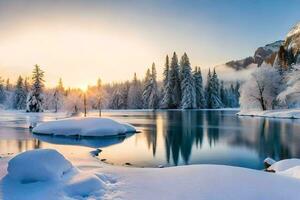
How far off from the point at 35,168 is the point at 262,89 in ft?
171

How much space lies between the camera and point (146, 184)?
8.22 meters

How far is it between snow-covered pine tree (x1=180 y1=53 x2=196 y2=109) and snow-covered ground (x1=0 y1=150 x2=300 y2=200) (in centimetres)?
7352

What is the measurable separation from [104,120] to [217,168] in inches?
807

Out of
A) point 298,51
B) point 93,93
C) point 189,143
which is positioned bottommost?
point 189,143

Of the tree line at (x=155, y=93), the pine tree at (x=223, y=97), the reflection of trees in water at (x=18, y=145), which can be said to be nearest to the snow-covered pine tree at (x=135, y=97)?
the tree line at (x=155, y=93)

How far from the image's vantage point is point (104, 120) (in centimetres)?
2850

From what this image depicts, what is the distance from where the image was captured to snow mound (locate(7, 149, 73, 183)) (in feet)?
28.0

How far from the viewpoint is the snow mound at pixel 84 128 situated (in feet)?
87.1

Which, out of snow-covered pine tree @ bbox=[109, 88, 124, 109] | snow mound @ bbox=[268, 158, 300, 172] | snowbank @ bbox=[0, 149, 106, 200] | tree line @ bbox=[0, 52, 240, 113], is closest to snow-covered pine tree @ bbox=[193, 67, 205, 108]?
tree line @ bbox=[0, 52, 240, 113]

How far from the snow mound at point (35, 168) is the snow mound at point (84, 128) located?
17.3 m

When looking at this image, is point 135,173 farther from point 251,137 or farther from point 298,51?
point 298,51

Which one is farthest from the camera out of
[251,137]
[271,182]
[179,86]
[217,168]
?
[179,86]

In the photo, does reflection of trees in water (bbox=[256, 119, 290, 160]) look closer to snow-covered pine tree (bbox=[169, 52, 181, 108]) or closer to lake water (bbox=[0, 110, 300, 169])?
lake water (bbox=[0, 110, 300, 169])

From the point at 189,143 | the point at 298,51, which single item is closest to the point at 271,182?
the point at 189,143
